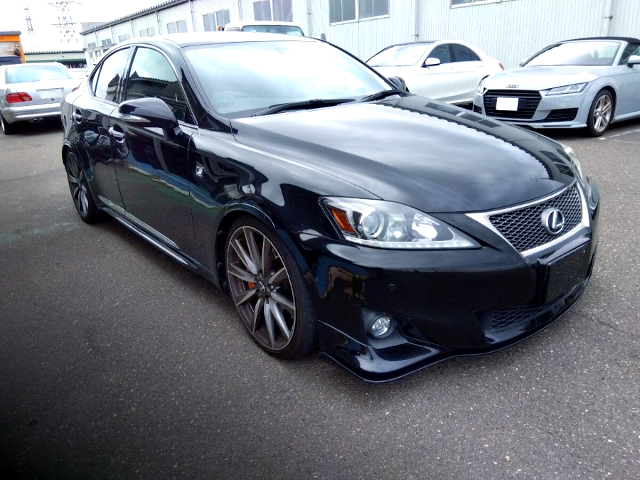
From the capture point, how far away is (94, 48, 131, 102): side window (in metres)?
3.76

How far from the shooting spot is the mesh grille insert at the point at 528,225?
2.05 meters

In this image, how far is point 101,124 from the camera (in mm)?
3707

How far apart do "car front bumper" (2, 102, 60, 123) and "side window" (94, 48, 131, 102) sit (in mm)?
7758

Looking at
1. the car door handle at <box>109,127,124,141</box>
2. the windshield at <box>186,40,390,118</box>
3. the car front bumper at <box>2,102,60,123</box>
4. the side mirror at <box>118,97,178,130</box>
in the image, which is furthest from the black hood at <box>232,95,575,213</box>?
the car front bumper at <box>2,102,60,123</box>

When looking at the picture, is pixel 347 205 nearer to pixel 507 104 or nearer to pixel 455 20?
pixel 507 104

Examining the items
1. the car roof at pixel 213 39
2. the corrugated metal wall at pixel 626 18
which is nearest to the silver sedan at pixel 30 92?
the car roof at pixel 213 39

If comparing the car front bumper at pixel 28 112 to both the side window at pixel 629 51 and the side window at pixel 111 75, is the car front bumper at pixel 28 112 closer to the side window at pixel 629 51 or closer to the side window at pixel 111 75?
the side window at pixel 111 75

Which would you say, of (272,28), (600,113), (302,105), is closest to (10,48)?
(272,28)

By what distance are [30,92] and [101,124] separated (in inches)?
332

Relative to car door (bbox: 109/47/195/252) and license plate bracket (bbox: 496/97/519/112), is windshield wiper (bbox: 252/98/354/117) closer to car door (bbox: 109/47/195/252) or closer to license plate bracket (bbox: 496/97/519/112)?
car door (bbox: 109/47/195/252)

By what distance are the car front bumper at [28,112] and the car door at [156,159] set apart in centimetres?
856

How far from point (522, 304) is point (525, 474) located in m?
0.63

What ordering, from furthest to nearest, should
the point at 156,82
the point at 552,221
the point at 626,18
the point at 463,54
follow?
the point at 626,18, the point at 463,54, the point at 156,82, the point at 552,221

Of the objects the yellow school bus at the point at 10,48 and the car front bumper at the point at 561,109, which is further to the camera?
the yellow school bus at the point at 10,48
